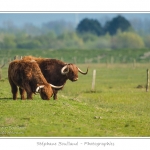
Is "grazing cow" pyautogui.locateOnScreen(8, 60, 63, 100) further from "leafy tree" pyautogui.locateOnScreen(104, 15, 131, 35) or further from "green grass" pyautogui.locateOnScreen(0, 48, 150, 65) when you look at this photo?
"green grass" pyautogui.locateOnScreen(0, 48, 150, 65)

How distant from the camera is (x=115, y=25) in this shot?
63.6 m

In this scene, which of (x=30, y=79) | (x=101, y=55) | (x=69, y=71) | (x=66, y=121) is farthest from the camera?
(x=101, y=55)

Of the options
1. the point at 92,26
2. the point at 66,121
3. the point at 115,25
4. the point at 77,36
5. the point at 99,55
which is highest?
the point at 115,25

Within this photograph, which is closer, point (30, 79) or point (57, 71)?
point (30, 79)

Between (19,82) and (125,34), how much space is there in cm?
3682

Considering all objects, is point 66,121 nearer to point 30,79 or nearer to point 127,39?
point 30,79

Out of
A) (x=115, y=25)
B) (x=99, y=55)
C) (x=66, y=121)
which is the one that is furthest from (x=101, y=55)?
(x=66, y=121)

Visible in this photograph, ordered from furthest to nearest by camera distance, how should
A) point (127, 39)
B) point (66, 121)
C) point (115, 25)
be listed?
point (115, 25) → point (127, 39) → point (66, 121)

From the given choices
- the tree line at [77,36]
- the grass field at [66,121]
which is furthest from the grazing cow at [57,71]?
the tree line at [77,36]

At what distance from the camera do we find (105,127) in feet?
53.9

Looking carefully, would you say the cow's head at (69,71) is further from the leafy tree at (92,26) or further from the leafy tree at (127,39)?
the leafy tree at (92,26)

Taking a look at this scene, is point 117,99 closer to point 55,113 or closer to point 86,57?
point 55,113

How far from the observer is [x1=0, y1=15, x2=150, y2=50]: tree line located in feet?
150

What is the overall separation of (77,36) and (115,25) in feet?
39.6
